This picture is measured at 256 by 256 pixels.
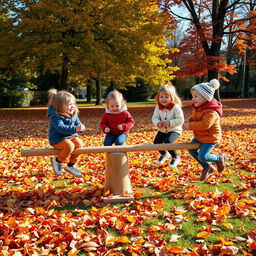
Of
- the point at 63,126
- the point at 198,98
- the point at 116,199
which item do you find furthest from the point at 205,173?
the point at 63,126

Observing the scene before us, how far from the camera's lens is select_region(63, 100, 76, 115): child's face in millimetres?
4254

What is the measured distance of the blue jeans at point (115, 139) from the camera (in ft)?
15.5

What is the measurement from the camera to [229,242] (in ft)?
9.50

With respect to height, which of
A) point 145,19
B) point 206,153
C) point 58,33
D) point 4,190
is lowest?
point 4,190

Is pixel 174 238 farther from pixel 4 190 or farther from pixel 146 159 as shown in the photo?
pixel 146 159

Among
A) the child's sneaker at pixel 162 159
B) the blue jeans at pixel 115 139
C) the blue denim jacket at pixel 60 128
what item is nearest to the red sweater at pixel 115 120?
the blue jeans at pixel 115 139

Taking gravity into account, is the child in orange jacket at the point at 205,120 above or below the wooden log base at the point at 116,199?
above

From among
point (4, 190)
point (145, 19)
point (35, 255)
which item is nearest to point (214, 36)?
point (145, 19)

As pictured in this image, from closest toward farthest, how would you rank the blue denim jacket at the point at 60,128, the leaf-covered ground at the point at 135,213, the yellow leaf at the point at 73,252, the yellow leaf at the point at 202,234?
the yellow leaf at the point at 73,252 < the leaf-covered ground at the point at 135,213 < the yellow leaf at the point at 202,234 < the blue denim jacket at the point at 60,128

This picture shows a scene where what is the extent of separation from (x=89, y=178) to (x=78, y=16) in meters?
12.8

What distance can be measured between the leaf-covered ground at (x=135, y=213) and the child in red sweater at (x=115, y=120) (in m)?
0.82

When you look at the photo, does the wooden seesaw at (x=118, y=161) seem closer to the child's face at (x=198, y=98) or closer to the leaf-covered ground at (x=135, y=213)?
the leaf-covered ground at (x=135, y=213)

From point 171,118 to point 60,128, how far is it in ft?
6.01

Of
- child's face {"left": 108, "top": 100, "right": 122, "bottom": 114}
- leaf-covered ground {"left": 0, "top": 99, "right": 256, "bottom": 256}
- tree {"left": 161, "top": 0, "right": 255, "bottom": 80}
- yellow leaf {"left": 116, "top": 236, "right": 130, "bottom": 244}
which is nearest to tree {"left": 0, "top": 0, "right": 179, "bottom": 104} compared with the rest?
tree {"left": 161, "top": 0, "right": 255, "bottom": 80}
